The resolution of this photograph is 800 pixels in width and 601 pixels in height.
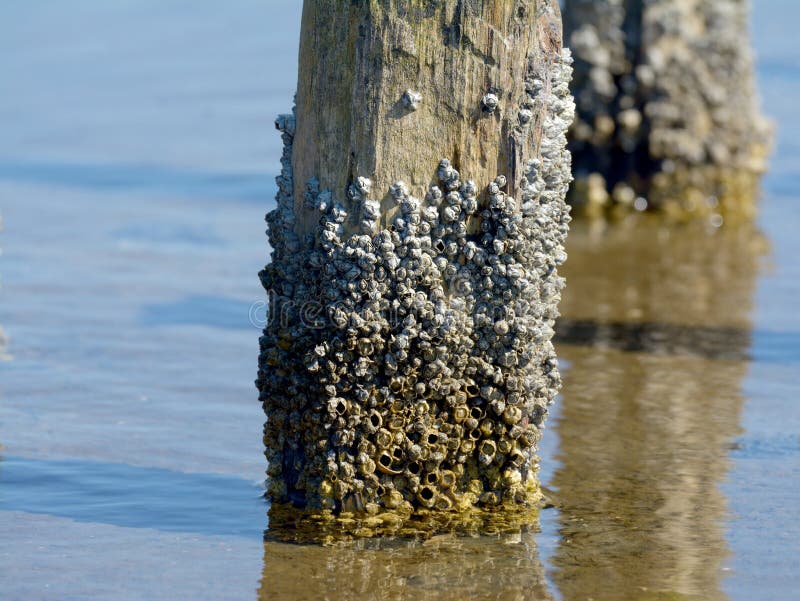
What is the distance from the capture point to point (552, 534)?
4809 mm

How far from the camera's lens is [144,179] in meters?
11.6

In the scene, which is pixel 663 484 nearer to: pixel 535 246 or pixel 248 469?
pixel 535 246

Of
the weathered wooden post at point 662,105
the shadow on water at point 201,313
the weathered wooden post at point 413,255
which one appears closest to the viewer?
the weathered wooden post at point 413,255

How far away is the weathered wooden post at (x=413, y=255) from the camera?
4602 millimetres

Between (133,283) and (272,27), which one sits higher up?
(272,27)

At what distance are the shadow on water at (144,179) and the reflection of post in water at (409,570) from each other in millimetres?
6791

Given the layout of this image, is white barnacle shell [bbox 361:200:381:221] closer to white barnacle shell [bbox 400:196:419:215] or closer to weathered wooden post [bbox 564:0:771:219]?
white barnacle shell [bbox 400:196:419:215]

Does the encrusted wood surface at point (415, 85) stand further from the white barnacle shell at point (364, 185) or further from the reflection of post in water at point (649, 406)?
the reflection of post in water at point (649, 406)

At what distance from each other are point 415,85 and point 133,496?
190 cm

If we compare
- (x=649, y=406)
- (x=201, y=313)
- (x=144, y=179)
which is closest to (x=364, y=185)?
(x=649, y=406)

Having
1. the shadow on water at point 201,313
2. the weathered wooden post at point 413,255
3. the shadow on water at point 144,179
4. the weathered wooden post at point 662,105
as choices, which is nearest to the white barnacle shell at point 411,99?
the weathered wooden post at point 413,255

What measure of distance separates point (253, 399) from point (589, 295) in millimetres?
2988

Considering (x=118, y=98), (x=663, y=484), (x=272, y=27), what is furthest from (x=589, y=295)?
(x=272, y=27)

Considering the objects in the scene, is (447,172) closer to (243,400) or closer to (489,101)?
(489,101)
